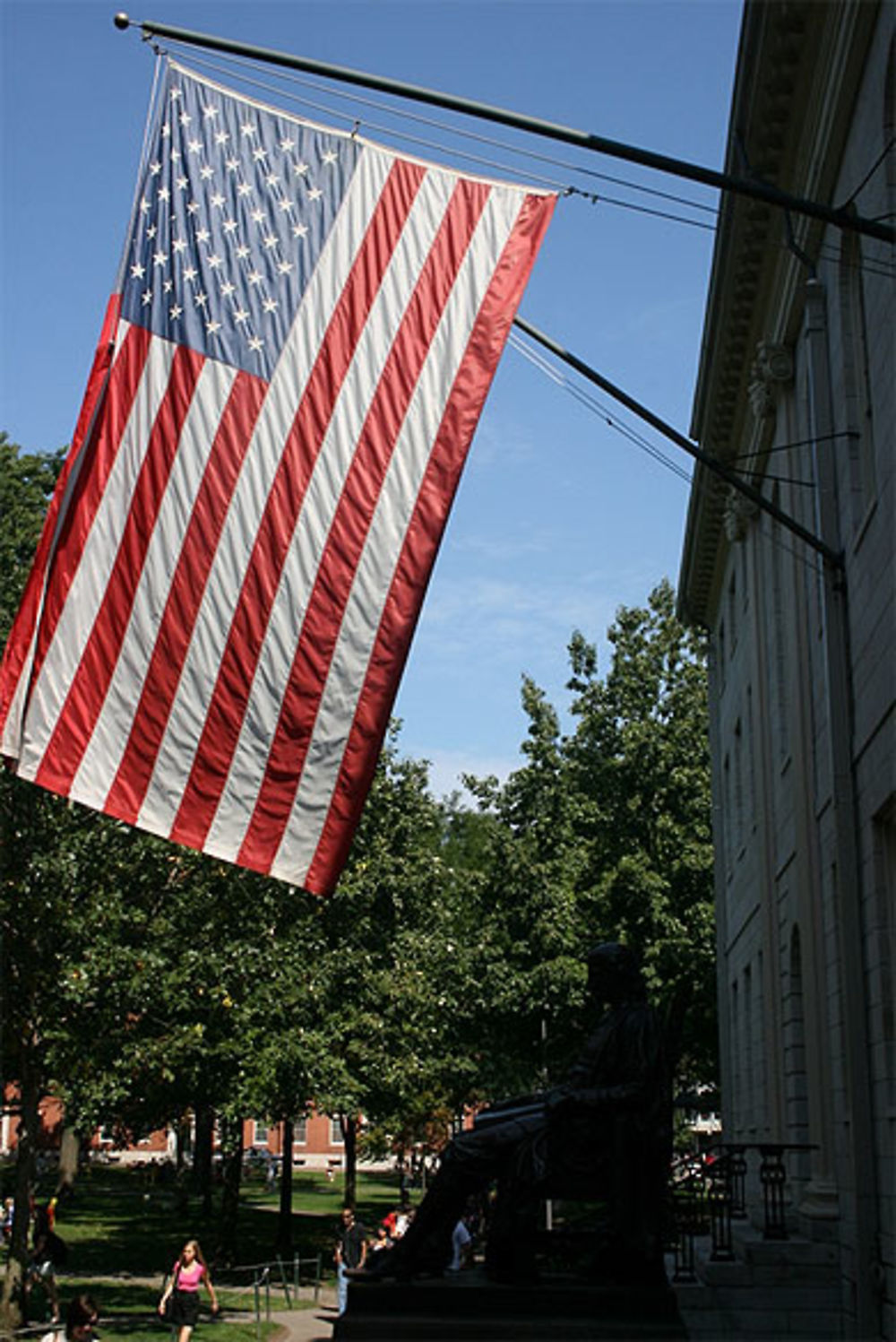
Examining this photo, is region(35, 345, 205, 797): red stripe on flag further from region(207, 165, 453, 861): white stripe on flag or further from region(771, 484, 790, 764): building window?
region(771, 484, 790, 764): building window

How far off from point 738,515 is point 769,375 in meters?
5.51

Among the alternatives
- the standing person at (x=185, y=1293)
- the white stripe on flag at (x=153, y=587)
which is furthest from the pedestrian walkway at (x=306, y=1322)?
the white stripe on flag at (x=153, y=587)

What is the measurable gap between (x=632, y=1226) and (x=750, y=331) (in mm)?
14939

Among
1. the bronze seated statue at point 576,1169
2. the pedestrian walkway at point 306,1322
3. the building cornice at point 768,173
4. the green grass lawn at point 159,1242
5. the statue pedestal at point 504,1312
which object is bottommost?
the pedestrian walkway at point 306,1322

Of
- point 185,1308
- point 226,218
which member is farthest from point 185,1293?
point 226,218

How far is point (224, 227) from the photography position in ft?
37.6

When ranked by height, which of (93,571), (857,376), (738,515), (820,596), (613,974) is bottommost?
(613,974)

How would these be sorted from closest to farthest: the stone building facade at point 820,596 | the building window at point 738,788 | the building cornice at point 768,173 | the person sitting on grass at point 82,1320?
the stone building facade at point 820,596, the building cornice at point 768,173, the person sitting on grass at point 82,1320, the building window at point 738,788

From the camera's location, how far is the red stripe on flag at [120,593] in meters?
10.8

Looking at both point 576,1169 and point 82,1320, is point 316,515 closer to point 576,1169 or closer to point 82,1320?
point 576,1169

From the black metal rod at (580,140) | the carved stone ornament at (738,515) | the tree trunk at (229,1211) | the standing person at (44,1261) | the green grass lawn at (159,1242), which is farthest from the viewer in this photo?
the tree trunk at (229,1211)

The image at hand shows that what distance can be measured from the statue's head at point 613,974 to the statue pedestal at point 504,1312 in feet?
6.69

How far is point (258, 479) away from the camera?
11031 mm

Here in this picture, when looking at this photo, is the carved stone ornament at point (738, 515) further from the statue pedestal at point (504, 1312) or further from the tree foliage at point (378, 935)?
the statue pedestal at point (504, 1312)
